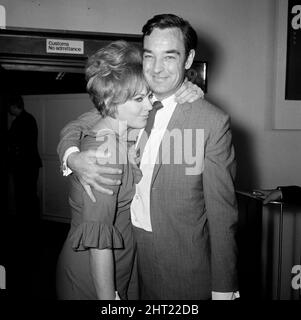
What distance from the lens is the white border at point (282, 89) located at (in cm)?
252

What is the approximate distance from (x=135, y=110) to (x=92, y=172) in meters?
0.28

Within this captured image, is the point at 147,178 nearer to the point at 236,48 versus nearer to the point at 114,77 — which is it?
the point at 114,77

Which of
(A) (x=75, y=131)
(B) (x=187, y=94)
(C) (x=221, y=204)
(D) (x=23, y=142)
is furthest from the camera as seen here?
(D) (x=23, y=142)

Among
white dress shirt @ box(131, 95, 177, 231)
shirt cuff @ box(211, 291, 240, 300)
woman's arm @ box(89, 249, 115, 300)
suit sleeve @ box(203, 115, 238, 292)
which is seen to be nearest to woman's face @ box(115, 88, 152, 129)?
Answer: white dress shirt @ box(131, 95, 177, 231)

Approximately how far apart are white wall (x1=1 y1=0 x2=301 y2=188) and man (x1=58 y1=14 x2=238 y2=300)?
1130mm

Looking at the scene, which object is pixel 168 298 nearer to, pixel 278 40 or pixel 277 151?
pixel 277 151

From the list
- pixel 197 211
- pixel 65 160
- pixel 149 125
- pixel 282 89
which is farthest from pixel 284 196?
pixel 65 160

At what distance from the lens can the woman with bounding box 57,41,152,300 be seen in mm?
1124

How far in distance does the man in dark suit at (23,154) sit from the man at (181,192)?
9.96 ft

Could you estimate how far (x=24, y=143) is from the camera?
416cm

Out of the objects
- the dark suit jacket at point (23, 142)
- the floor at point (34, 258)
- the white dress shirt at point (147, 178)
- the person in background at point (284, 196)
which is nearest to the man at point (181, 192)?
the white dress shirt at point (147, 178)

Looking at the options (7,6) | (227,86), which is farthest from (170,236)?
(7,6)

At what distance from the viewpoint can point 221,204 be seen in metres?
1.23

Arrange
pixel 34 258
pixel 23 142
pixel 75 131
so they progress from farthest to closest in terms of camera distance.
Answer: pixel 23 142 → pixel 34 258 → pixel 75 131
